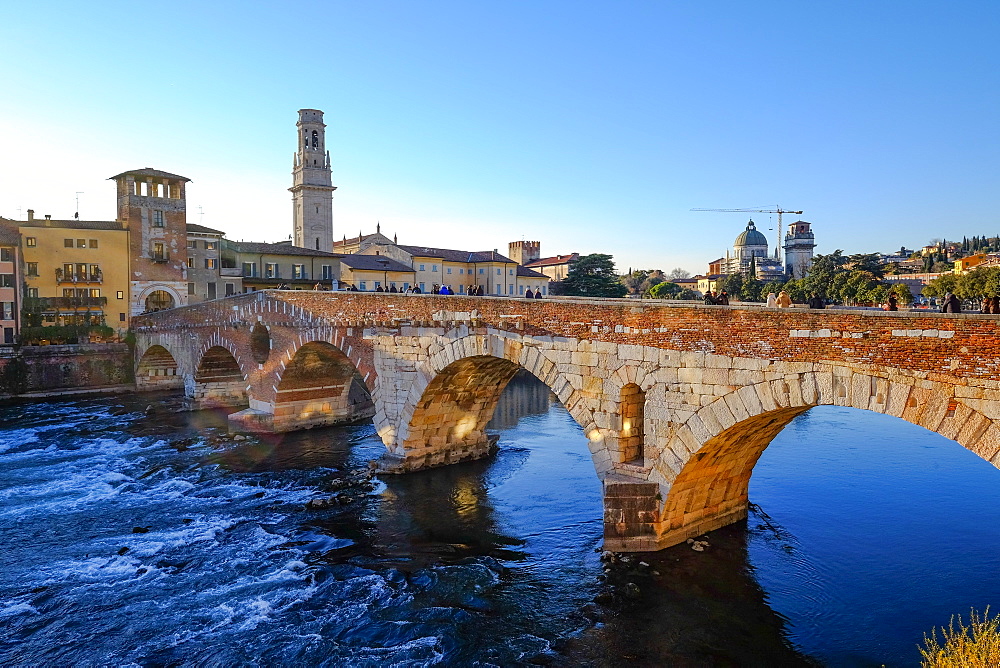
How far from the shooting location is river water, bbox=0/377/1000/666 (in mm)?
11086

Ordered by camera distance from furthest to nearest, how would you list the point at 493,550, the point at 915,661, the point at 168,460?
the point at 168,460
the point at 493,550
the point at 915,661

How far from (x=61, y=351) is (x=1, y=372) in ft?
9.10

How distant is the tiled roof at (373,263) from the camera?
48781mm

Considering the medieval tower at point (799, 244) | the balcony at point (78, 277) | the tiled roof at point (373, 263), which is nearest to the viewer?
the balcony at point (78, 277)

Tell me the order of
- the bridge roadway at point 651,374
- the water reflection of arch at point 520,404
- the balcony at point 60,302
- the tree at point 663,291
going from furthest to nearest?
the tree at point 663,291
the balcony at point 60,302
the water reflection of arch at point 520,404
the bridge roadway at point 651,374

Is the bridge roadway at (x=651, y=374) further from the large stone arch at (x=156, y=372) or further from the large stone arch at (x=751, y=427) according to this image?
the large stone arch at (x=156, y=372)

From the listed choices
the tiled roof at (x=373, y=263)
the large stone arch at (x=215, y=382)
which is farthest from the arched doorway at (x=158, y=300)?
the large stone arch at (x=215, y=382)

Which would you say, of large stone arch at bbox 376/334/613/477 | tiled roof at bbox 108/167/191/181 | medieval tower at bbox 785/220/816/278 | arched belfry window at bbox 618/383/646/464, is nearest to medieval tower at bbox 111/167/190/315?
tiled roof at bbox 108/167/191/181

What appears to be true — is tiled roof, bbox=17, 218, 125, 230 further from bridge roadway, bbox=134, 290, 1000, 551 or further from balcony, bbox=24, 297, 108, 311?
bridge roadway, bbox=134, 290, 1000, 551

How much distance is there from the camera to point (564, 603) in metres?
12.3

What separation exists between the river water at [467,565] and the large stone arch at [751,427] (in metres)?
0.74

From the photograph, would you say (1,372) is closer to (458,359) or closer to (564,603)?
(458,359)

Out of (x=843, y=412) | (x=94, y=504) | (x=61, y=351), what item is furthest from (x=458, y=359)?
(x=61, y=351)

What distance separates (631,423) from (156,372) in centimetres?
3335
